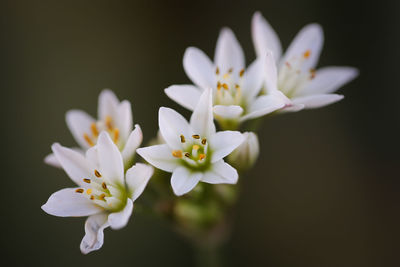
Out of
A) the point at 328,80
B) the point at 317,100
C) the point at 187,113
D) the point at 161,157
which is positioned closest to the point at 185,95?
the point at 161,157

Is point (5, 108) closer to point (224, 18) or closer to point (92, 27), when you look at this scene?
point (92, 27)

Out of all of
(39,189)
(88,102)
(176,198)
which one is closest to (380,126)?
(176,198)

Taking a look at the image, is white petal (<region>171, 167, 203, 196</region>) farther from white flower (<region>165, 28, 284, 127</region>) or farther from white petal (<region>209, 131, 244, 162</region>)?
white flower (<region>165, 28, 284, 127</region>)

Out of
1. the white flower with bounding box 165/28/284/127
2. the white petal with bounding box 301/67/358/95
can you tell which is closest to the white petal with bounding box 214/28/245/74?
the white flower with bounding box 165/28/284/127

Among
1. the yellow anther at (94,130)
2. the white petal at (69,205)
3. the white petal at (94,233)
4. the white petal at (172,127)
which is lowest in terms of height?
the white petal at (94,233)

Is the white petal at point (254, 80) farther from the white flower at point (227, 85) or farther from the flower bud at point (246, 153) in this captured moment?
the flower bud at point (246, 153)

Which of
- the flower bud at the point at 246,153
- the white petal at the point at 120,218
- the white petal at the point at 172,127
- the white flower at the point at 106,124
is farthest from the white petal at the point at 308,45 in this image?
the white petal at the point at 120,218
